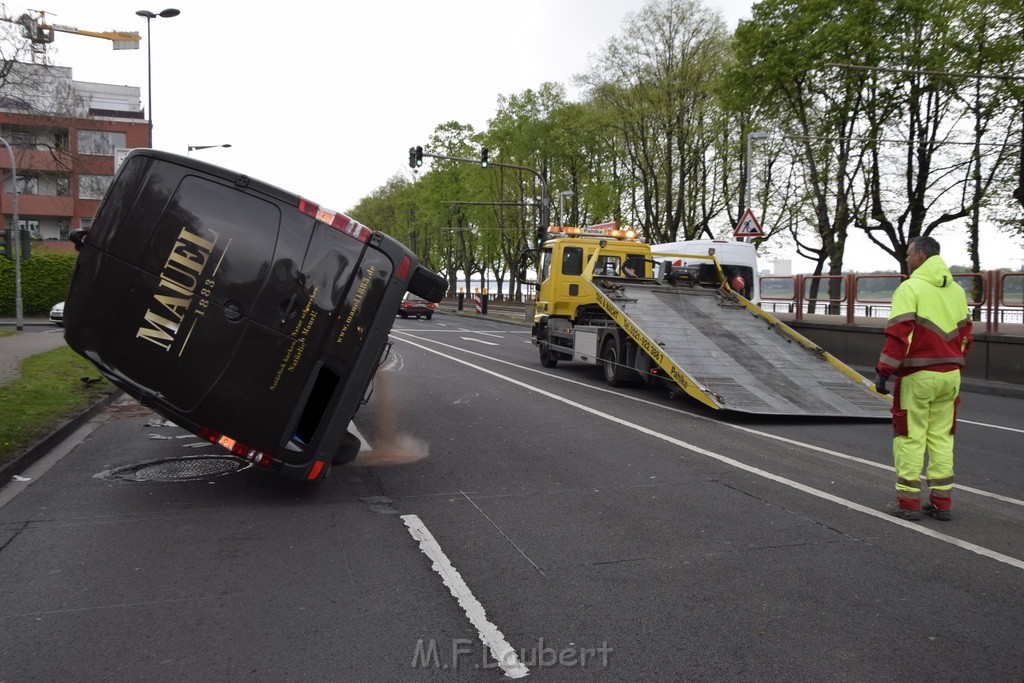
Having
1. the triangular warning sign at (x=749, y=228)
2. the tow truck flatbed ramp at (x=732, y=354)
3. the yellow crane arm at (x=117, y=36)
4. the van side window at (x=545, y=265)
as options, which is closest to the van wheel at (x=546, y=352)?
the van side window at (x=545, y=265)

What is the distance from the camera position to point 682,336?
41.6 feet

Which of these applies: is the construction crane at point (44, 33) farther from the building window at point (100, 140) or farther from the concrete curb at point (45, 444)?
the concrete curb at point (45, 444)

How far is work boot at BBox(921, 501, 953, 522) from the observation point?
5988 millimetres

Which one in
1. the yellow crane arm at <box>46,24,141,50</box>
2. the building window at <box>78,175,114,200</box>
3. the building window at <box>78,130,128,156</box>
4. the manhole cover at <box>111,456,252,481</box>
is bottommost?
the manhole cover at <box>111,456,252,481</box>

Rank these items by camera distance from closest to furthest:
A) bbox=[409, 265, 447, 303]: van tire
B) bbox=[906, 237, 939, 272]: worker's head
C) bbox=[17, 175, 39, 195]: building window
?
bbox=[906, 237, 939, 272]: worker's head, bbox=[409, 265, 447, 303]: van tire, bbox=[17, 175, 39, 195]: building window

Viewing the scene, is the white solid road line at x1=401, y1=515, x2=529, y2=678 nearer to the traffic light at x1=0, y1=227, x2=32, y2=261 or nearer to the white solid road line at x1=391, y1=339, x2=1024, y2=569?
the white solid road line at x1=391, y1=339, x2=1024, y2=569

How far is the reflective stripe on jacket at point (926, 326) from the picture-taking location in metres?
5.86

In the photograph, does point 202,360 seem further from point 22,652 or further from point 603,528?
point 603,528

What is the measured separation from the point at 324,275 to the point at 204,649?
292 centimetres

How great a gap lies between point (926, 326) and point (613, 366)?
29.2 feet

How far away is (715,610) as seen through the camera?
4.32 meters

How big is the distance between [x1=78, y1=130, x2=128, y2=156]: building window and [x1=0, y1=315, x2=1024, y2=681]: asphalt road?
179 ft

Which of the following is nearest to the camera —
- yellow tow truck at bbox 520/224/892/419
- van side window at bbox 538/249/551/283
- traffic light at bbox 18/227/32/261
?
yellow tow truck at bbox 520/224/892/419

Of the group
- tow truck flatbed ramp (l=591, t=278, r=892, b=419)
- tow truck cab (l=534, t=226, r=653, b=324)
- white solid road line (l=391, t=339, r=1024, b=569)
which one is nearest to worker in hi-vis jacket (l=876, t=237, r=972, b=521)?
white solid road line (l=391, t=339, r=1024, b=569)
